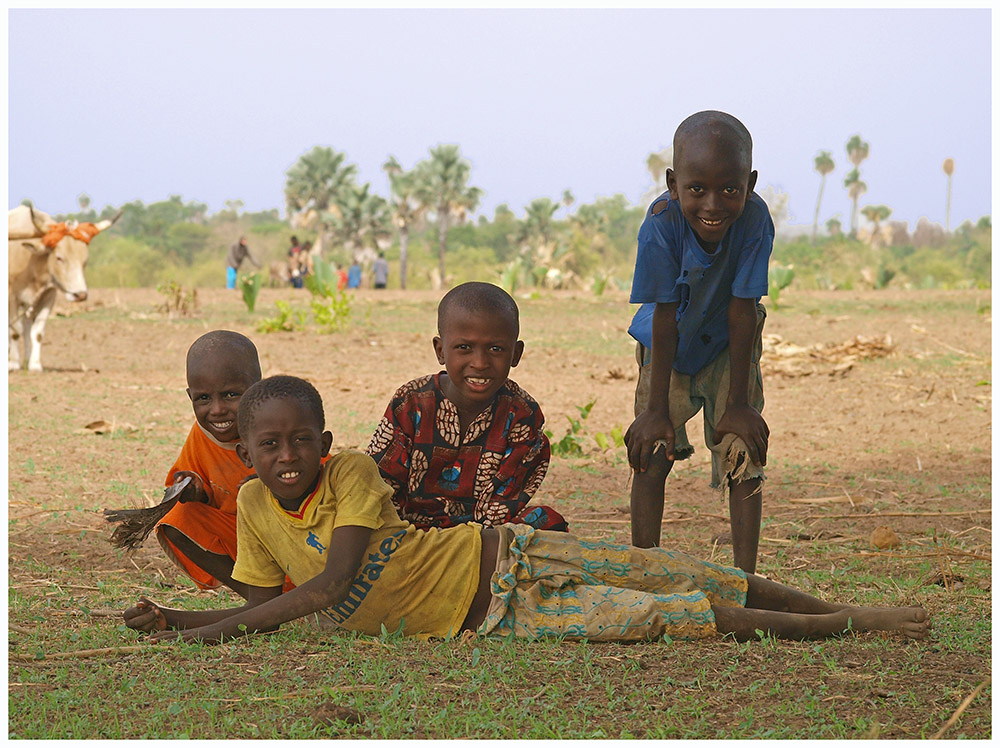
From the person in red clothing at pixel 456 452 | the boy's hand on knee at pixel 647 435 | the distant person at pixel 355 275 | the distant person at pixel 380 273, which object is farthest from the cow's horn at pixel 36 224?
the distant person at pixel 355 275

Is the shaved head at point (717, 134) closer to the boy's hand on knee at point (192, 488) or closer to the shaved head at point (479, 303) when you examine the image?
the shaved head at point (479, 303)

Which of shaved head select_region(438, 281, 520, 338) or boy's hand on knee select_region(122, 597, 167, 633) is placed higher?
shaved head select_region(438, 281, 520, 338)

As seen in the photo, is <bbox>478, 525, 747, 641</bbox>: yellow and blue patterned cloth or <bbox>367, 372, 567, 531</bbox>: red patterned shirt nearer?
<bbox>478, 525, 747, 641</bbox>: yellow and blue patterned cloth

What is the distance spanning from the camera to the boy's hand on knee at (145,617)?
10.1 ft

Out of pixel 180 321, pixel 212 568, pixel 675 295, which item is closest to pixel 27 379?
pixel 180 321

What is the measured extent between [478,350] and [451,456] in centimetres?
39

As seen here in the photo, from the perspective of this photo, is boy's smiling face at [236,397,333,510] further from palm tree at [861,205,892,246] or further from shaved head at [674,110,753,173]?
palm tree at [861,205,892,246]

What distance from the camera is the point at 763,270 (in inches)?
137

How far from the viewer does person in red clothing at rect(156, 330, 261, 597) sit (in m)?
3.45

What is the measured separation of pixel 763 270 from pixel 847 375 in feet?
22.7

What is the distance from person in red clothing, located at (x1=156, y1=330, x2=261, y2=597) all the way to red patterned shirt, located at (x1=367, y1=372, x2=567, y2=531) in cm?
48

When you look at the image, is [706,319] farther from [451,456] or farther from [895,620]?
[895,620]

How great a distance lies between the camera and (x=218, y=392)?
11.4 ft

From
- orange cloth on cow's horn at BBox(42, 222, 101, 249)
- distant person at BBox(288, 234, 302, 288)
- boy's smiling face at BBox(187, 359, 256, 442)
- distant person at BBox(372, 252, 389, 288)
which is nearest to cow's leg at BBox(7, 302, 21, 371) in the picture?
orange cloth on cow's horn at BBox(42, 222, 101, 249)
